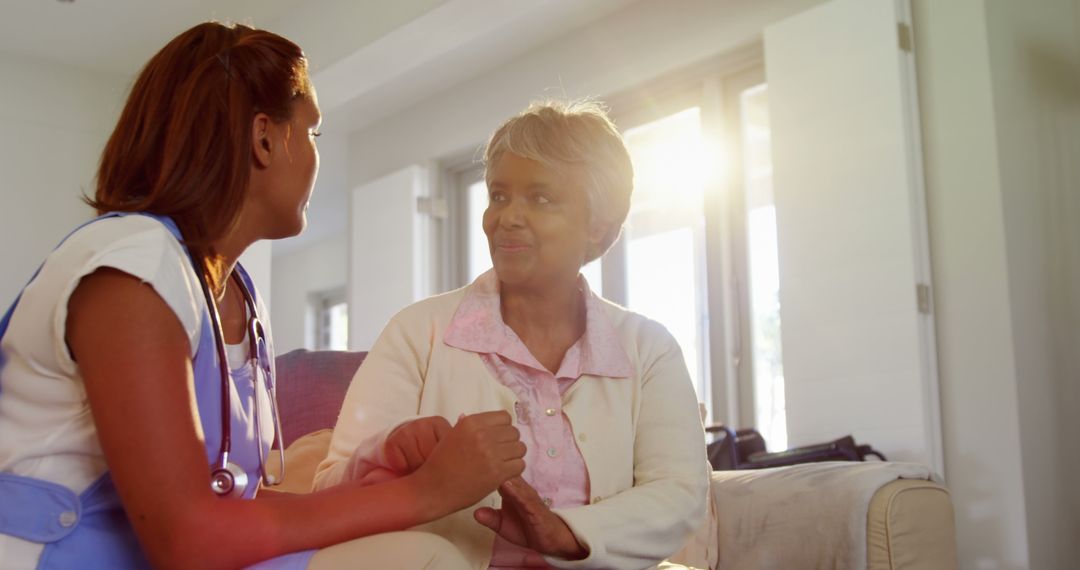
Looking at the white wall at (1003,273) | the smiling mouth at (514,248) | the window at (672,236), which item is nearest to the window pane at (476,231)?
the window at (672,236)

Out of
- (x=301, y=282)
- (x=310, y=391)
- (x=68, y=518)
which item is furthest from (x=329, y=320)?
(x=68, y=518)

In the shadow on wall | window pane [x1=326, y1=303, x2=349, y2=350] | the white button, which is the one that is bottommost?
the shadow on wall

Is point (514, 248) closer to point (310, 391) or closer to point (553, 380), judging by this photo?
point (553, 380)

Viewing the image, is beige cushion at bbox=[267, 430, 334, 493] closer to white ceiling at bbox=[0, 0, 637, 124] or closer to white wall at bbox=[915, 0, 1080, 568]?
white wall at bbox=[915, 0, 1080, 568]

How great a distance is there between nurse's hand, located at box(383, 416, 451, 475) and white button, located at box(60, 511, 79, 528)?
1.33ft

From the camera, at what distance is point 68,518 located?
41.2 inches

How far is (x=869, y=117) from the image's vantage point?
3.62m

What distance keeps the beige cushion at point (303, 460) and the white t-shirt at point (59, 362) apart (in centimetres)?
79

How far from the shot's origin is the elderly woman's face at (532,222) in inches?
71.0

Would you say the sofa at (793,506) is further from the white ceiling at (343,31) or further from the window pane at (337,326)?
the window pane at (337,326)

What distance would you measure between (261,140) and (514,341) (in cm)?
60

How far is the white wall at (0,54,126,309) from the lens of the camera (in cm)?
547

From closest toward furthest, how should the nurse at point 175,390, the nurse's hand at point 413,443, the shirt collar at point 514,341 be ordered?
the nurse at point 175,390, the nurse's hand at point 413,443, the shirt collar at point 514,341

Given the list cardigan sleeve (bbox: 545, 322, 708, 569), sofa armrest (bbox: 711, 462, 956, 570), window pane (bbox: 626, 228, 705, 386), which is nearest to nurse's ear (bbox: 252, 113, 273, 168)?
cardigan sleeve (bbox: 545, 322, 708, 569)
